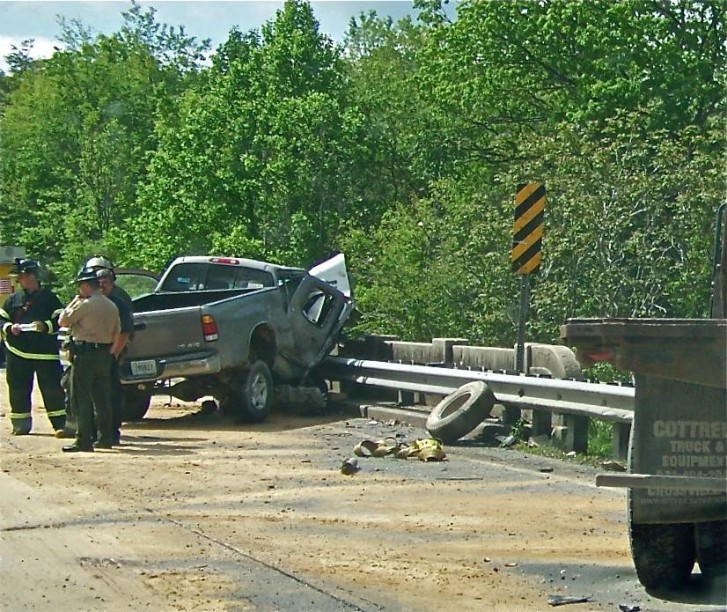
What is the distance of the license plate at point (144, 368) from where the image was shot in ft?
48.1

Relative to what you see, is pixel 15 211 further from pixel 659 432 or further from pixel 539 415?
pixel 659 432

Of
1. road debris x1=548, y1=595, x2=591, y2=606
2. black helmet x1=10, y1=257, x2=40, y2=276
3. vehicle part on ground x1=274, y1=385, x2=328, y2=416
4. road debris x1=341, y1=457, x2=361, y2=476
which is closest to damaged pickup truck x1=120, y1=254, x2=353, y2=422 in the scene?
vehicle part on ground x1=274, y1=385, x2=328, y2=416

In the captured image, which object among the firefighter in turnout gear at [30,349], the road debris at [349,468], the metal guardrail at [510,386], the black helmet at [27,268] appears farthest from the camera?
the black helmet at [27,268]

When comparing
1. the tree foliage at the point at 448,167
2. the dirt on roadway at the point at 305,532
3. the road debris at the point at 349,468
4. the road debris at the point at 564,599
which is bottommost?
the road debris at the point at 564,599

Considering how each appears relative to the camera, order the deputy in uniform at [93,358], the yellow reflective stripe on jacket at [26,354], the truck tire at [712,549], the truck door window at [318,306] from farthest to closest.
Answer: the truck door window at [318,306], the yellow reflective stripe on jacket at [26,354], the deputy in uniform at [93,358], the truck tire at [712,549]

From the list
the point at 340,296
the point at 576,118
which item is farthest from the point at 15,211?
the point at 340,296

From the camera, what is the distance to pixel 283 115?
30.7 metres

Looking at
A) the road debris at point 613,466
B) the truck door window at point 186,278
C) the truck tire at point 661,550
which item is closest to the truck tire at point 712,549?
the truck tire at point 661,550

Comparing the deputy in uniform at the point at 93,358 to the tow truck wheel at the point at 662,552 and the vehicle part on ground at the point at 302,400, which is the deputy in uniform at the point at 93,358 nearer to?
the vehicle part on ground at the point at 302,400

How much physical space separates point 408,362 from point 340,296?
46.4 inches

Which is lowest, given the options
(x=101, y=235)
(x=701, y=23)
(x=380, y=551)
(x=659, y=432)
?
(x=380, y=551)

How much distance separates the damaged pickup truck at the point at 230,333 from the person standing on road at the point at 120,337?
82 cm

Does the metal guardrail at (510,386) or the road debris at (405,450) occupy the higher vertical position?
the metal guardrail at (510,386)

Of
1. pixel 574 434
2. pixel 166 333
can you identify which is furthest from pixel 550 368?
pixel 166 333
